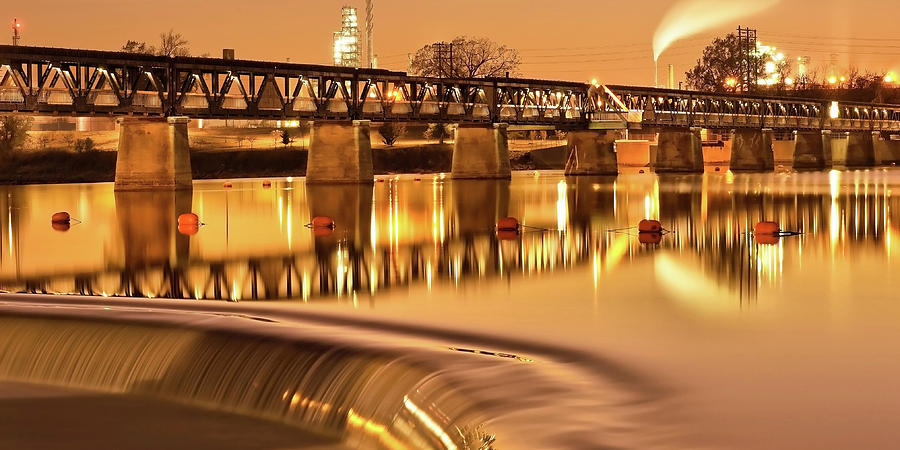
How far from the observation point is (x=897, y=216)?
2154 inches

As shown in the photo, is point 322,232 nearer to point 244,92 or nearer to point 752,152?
point 244,92

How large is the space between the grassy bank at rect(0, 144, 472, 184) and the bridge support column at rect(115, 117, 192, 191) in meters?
44.8

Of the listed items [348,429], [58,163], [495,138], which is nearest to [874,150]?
[495,138]

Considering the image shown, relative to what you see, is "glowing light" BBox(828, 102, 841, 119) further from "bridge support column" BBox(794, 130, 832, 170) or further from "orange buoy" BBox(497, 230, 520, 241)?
"orange buoy" BBox(497, 230, 520, 241)

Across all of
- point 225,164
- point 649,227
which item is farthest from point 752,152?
point 649,227

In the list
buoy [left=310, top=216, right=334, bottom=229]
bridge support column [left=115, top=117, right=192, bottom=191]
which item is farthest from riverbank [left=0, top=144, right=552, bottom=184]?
buoy [left=310, top=216, right=334, bottom=229]

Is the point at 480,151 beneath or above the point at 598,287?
above

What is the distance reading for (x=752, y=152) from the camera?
14588 cm

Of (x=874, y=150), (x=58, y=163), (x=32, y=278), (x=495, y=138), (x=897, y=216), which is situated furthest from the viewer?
(x=874, y=150)

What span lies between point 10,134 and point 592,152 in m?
55.0

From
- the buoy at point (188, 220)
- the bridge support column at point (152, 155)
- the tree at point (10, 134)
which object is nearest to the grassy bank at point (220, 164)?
the tree at point (10, 134)

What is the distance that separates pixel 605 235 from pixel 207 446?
1241 inches

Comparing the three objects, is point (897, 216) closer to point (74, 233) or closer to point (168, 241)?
point (168, 241)

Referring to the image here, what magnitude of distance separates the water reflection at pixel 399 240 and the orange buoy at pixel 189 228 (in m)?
0.53
